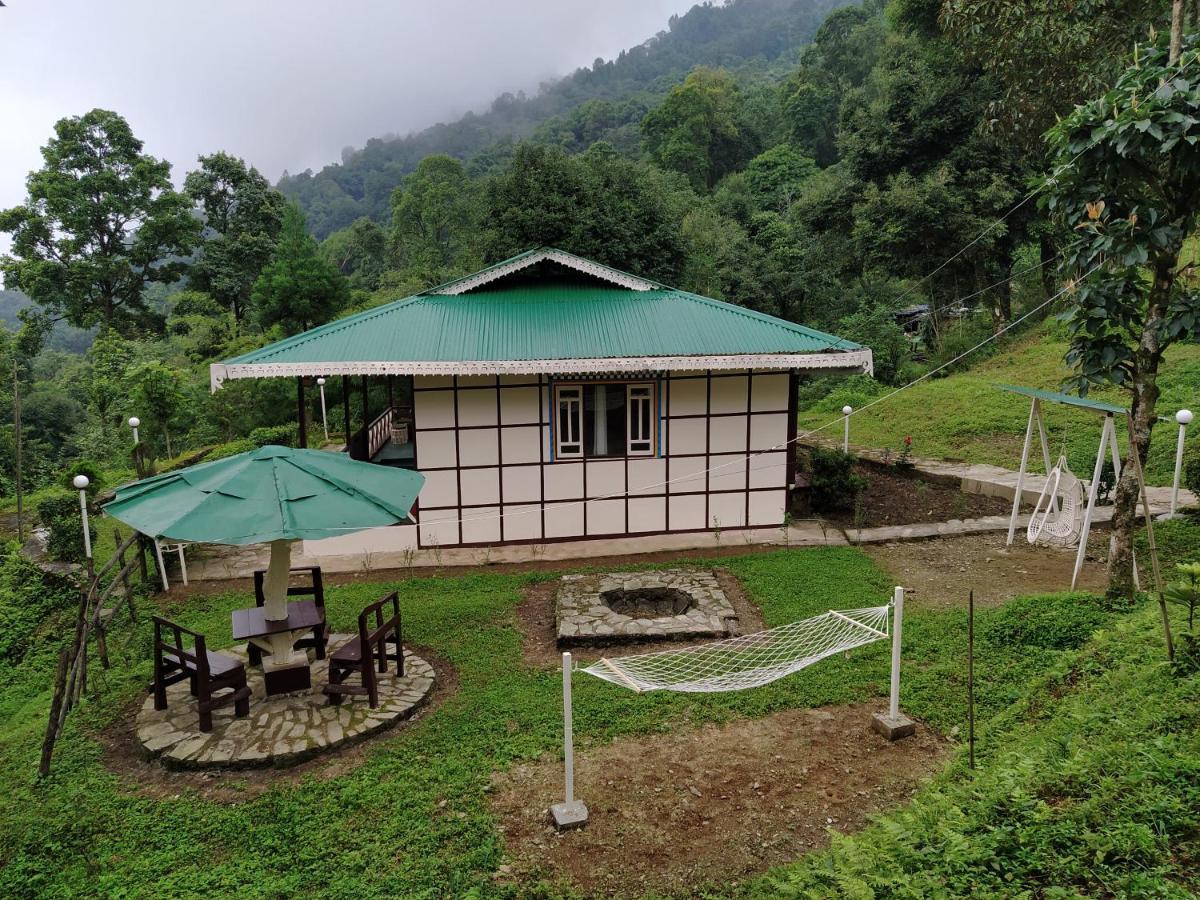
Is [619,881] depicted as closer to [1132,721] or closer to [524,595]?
[1132,721]

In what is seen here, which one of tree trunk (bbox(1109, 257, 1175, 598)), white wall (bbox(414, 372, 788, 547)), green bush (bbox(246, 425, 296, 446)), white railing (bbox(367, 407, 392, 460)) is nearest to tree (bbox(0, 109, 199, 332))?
green bush (bbox(246, 425, 296, 446))

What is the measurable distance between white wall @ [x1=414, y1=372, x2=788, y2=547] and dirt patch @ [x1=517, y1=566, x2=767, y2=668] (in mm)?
1779

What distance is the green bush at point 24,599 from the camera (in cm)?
846

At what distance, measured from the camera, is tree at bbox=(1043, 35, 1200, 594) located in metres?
5.93

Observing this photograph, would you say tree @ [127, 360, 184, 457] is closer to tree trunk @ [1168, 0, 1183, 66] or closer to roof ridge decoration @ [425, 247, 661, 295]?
roof ridge decoration @ [425, 247, 661, 295]

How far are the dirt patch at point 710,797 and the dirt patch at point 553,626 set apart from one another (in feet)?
5.81

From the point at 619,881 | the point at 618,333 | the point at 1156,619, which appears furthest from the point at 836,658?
the point at 618,333

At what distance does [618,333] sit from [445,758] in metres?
6.83

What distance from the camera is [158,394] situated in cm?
1280

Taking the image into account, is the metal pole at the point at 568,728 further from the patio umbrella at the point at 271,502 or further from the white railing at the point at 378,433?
the white railing at the point at 378,433

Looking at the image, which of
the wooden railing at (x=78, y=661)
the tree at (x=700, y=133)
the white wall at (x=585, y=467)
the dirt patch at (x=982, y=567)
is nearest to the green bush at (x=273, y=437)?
the white wall at (x=585, y=467)

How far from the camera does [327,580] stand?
1005 cm

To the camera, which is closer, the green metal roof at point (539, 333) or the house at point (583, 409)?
the green metal roof at point (539, 333)

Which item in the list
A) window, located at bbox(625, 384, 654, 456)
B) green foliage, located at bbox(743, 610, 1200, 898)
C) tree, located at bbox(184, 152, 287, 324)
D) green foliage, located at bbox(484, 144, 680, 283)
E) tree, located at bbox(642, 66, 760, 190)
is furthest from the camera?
tree, located at bbox(642, 66, 760, 190)
